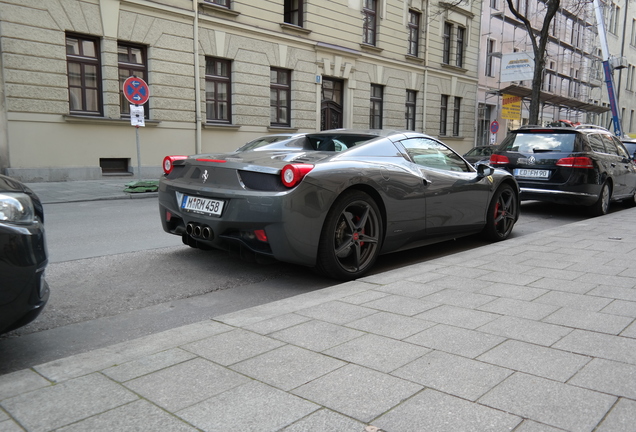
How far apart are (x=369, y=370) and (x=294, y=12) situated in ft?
63.6

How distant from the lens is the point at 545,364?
2711 mm

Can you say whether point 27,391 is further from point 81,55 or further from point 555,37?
point 555,37

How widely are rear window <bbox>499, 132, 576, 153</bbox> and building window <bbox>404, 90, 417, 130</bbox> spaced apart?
16.1 meters

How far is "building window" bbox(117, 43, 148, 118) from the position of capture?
49.3ft

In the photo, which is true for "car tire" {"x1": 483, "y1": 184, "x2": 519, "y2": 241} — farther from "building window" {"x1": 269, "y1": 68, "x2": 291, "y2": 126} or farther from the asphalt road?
"building window" {"x1": 269, "y1": 68, "x2": 291, "y2": 126}

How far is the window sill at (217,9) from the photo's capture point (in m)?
16.4

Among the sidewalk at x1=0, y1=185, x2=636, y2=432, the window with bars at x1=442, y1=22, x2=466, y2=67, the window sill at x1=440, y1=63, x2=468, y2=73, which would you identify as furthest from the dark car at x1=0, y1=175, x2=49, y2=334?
the window with bars at x1=442, y1=22, x2=466, y2=67

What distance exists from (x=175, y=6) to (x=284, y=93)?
511cm

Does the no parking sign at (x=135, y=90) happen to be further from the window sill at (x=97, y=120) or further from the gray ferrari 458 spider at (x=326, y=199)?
the gray ferrari 458 spider at (x=326, y=199)

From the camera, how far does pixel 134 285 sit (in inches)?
180

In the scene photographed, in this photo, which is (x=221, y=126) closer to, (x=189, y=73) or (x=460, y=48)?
(x=189, y=73)

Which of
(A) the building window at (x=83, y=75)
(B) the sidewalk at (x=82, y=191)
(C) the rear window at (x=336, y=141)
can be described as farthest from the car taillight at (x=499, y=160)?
(A) the building window at (x=83, y=75)

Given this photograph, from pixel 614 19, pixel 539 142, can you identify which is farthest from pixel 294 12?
pixel 614 19

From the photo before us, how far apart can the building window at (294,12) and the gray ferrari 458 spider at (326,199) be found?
15348 millimetres
